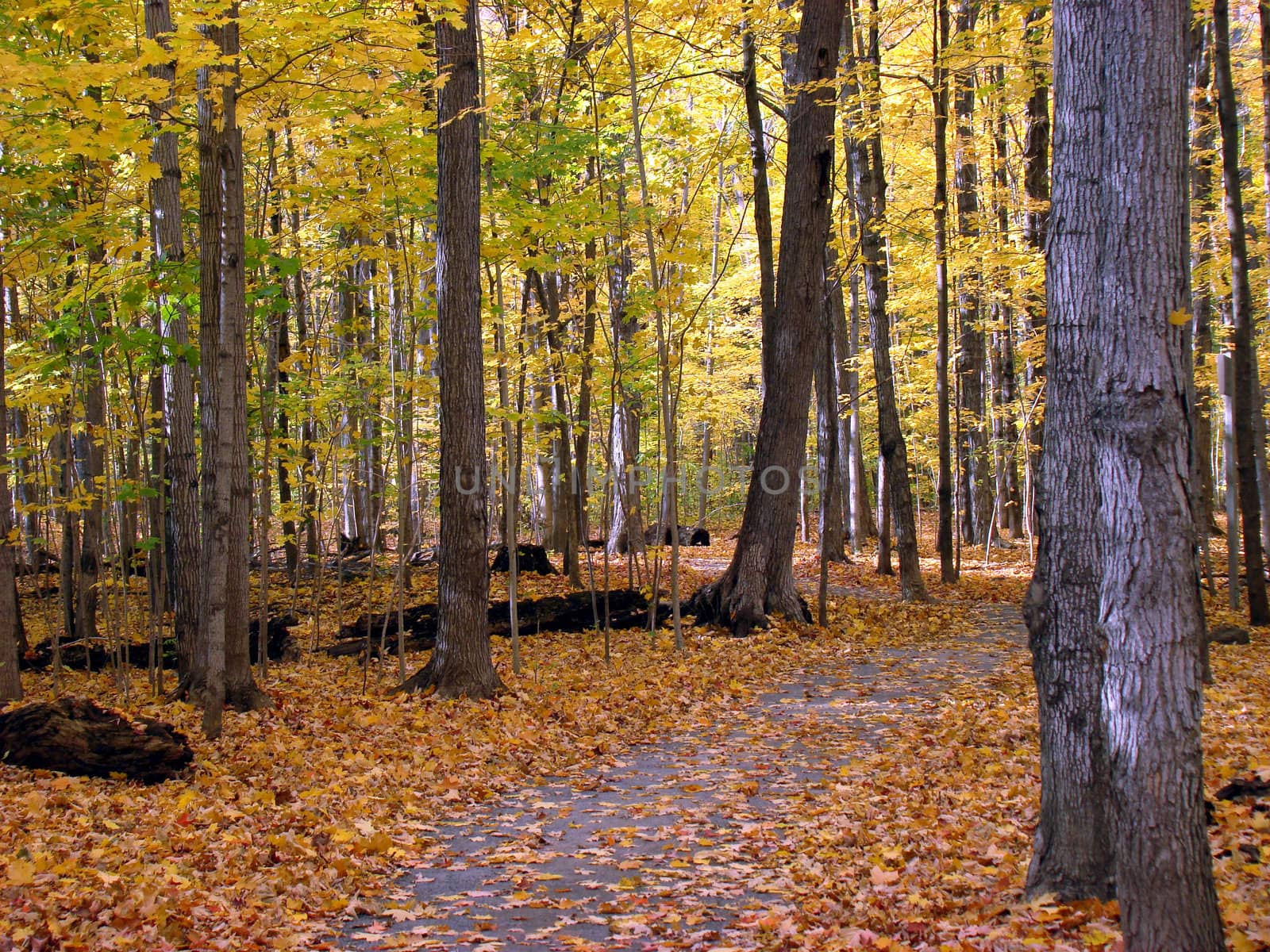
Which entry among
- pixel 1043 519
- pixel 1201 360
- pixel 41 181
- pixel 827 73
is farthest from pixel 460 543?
pixel 1201 360

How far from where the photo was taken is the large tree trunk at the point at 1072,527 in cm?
323

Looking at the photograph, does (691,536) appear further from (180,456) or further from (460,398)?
(180,456)

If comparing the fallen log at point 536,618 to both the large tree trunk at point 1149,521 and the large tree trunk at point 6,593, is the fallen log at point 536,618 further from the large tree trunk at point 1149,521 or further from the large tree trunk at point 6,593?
the large tree trunk at point 1149,521

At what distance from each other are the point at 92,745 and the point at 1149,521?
21.2 ft

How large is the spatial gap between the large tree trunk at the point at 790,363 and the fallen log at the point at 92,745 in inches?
299

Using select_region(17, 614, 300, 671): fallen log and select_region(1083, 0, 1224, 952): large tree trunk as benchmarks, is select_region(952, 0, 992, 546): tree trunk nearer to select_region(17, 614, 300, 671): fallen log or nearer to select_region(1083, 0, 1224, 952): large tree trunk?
select_region(17, 614, 300, 671): fallen log

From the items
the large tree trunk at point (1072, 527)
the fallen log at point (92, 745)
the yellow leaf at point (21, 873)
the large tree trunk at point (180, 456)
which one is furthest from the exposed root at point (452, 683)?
the large tree trunk at point (1072, 527)

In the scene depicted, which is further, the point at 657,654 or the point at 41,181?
the point at 657,654

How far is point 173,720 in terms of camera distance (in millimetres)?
7406

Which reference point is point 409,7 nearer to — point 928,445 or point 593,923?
point 593,923

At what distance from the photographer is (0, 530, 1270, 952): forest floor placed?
3807 millimetres

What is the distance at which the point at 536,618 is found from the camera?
43.5ft

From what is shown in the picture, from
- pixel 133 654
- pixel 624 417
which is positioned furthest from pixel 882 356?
pixel 133 654

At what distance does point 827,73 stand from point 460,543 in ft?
26.2
